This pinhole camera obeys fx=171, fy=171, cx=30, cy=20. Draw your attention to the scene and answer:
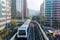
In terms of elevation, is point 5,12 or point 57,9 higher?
point 57,9

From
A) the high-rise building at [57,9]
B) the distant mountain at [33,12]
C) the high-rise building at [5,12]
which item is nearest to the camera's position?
the high-rise building at [5,12]

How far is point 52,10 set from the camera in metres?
7.05

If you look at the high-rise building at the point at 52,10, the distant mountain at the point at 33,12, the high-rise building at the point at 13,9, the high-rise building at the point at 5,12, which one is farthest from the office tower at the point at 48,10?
the high-rise building at the point at 5,12

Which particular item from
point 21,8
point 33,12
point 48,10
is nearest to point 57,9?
point 48,10

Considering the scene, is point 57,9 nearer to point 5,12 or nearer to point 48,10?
point 48,10

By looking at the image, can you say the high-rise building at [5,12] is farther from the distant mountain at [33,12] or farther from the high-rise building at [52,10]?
the high-rise building at [52,10]

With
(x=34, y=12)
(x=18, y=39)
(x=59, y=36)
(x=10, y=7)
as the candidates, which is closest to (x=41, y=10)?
(x=34, y=12)

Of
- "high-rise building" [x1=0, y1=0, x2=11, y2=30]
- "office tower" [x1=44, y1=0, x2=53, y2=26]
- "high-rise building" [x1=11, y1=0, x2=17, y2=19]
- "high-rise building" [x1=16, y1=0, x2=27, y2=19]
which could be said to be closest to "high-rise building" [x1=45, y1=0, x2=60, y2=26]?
"office tower" [x1=44, y1=0, x2=53, y2=26]

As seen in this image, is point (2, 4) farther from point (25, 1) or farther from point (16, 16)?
point (25, 1)

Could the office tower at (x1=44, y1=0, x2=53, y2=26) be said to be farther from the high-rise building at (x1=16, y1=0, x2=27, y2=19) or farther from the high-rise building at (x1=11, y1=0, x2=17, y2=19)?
the high-rise building at (x1=11, y1=0, x2=17, y2=19)

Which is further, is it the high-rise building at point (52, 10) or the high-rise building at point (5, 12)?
the high-rise building at point (52, 10)

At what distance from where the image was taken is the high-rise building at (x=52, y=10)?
7.00m

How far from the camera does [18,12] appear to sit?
710 cm

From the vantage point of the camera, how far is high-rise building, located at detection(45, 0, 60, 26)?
700cm
